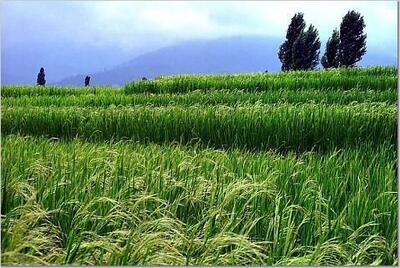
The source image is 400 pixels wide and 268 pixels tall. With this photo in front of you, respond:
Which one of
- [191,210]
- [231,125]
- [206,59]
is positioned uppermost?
[206,59]

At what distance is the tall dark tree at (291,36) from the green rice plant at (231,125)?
364mm

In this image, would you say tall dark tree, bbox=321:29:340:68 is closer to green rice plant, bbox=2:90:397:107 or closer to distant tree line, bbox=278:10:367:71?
distant tree line, bbox=278:10:367:71

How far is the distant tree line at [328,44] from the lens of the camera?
2434 millimetres

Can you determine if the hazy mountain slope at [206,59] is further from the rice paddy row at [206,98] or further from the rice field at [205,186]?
the rice paddy row at [206,98]

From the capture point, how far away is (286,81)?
12.6 feet

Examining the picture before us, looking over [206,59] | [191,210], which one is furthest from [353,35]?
[191,210]

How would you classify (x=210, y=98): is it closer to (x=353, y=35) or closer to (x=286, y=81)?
(x=286, y=81)

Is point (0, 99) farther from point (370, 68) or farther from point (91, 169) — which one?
point (370, 68)

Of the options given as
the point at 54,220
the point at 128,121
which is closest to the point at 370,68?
the point at 128,121

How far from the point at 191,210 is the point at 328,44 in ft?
3.58

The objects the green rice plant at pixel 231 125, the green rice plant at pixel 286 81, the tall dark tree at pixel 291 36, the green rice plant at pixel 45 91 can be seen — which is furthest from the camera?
the green rice plant at pixel 286 81

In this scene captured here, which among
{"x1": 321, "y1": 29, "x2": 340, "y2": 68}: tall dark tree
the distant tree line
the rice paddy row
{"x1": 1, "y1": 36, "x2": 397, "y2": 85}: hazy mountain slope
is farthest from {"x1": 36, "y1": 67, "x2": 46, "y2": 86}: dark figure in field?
{"x1": 321, "y1": 29, "x2": 340, "y2": 68}: tall dark tree

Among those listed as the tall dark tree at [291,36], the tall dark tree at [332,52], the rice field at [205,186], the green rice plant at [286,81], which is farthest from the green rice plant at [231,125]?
the tall dark tree at [291,36]

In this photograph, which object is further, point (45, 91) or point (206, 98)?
point (206, 98)
